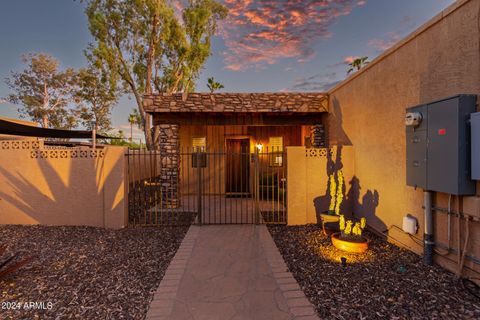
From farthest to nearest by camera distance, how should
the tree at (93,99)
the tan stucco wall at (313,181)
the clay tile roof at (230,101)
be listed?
1. the tree at (93,99)
2. the clay tile roof at (230,101)
3. the tan stucco wall at (313,181)

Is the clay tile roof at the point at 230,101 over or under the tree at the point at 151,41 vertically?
under

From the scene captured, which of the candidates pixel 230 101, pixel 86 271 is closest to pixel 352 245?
pixel 86 271

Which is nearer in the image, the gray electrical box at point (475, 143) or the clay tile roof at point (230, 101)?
the gray electrical box at point (475, 143)

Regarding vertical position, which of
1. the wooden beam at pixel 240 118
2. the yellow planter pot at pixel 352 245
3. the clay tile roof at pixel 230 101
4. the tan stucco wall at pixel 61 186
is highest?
the clay tile roof at pixel 230 101

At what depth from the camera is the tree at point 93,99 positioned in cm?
2173

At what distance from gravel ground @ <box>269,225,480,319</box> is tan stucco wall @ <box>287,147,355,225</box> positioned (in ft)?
4.67

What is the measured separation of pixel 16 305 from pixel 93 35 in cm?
1591

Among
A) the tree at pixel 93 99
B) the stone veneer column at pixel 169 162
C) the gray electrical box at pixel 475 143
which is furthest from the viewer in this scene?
the tree at pixel 93 99

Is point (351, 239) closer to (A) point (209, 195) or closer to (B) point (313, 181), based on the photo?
(B) point (313, 181)

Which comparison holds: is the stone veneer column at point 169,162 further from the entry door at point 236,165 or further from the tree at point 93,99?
the tree at point 93,99

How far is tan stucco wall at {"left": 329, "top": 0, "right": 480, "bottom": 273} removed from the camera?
3109 mm

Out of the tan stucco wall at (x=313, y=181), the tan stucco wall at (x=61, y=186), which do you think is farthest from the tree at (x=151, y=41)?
the tan stucco wall at (x=313, y=181)

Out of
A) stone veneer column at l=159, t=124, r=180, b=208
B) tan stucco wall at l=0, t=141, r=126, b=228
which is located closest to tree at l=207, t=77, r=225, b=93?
stone veneer column at l=159, t=124, r=180, b=208

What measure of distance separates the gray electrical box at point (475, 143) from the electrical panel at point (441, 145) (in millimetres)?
93
